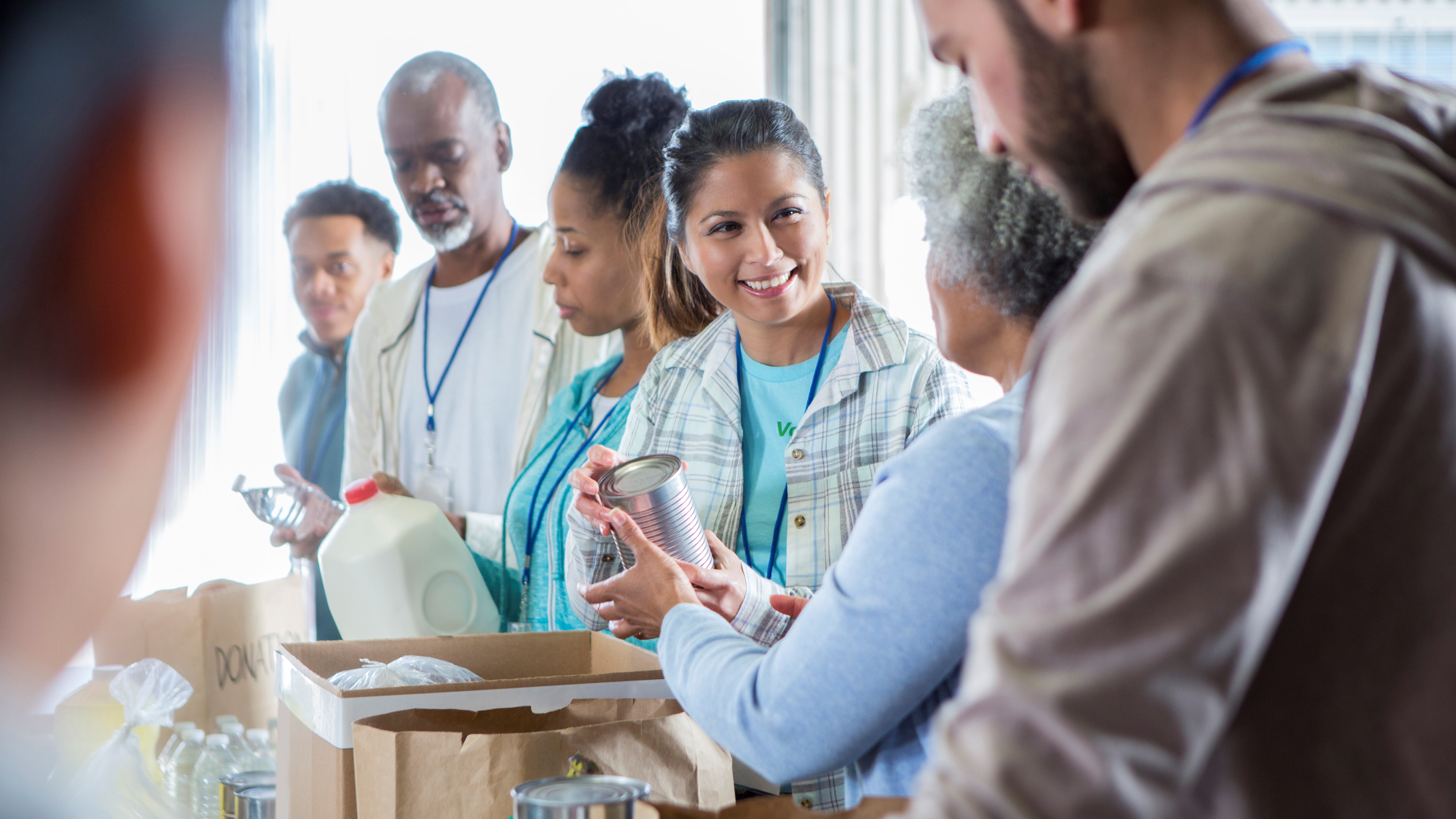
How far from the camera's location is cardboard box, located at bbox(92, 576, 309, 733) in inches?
64.0

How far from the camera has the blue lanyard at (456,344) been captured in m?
2.28

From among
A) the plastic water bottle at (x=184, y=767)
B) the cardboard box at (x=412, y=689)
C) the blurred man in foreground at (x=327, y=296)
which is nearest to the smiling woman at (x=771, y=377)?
the cardboard box at (x=412, y=689)

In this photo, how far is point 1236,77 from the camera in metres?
0.46

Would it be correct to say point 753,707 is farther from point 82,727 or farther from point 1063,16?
point 82,727

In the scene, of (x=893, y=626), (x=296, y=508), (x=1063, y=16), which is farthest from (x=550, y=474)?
Result: (x=1063, y=16)

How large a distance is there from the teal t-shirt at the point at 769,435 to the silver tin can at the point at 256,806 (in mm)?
677

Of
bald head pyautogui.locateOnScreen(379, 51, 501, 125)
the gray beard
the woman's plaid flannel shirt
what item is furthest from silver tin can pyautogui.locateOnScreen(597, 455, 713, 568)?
bald head pyautogui.locateOnScreen(379, 51, 501, 125)

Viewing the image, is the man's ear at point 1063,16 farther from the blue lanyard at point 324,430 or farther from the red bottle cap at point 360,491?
the blue lanyard at point 324,430

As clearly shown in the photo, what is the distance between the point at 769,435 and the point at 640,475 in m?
0.47

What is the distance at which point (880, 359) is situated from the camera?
4.74 ft

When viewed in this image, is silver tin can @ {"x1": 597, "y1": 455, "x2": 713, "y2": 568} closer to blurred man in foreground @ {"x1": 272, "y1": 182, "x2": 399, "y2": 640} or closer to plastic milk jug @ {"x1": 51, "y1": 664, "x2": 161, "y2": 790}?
plastic milk jug @ {"x1": 51, "y1": 664, "x2": 161, "y2": 790}

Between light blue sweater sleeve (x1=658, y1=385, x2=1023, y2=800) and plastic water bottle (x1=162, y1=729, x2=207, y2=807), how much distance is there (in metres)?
0.94

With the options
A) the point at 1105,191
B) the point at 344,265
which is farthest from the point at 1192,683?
the point at 344,265

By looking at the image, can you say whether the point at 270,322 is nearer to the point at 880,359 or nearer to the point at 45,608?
the point at 45,608
